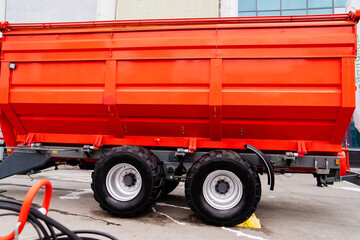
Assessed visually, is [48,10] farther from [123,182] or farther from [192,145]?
[192,145]

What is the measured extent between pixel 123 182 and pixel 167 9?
11294mm

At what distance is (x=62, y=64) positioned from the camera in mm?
4953

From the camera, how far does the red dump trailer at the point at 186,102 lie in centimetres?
430

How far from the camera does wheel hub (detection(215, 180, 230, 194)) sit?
14.2 ft

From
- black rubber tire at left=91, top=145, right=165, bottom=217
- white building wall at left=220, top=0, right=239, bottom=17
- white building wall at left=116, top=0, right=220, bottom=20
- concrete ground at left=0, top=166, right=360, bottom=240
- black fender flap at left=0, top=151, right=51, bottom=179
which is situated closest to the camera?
concrete ground at left=0, top=166, right=360, bottom=240

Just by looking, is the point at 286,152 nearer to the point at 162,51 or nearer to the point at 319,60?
the point at 319,60

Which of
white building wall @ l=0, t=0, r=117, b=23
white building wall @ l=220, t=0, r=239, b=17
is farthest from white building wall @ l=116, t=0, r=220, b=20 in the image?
white building wall @ l=0, t=0, r=117, b=23

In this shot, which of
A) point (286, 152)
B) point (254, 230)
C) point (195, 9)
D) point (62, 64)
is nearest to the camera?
point (254, 230)

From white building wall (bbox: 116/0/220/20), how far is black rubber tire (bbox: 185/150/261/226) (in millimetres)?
10957

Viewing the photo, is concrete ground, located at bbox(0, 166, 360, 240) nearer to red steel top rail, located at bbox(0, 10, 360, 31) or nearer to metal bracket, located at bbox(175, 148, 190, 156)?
metal bracket, located at bbox(175, 148, 190, 156)

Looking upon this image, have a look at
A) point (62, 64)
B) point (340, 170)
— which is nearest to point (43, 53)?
point (62, 64)

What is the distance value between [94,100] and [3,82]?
67.1 inches

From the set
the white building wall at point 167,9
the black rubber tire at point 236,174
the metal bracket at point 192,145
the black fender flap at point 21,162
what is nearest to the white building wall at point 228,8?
the white building wall at point 167,9

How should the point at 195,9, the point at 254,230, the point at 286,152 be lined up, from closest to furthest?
the point at 254,230 < the point at 286,152 < the point at 195,9
